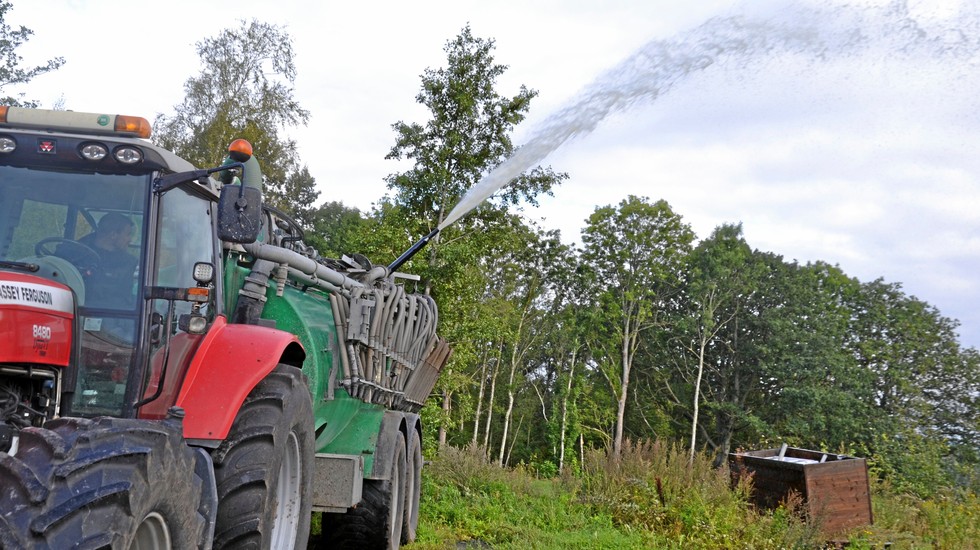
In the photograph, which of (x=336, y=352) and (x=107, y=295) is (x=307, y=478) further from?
(x=107, y=295)

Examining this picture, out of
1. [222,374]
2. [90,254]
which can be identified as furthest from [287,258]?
[90,254]

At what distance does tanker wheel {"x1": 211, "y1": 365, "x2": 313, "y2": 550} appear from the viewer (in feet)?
14.1

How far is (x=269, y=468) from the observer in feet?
14.7

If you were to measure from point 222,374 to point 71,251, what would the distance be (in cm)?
99

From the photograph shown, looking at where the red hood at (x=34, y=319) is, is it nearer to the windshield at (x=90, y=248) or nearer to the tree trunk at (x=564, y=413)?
the windshield at (x=90, y=248)

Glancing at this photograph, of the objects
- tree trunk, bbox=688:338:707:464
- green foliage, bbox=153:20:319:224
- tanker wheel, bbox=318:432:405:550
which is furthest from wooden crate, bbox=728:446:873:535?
tree trunk, bbox=688:338:707:464

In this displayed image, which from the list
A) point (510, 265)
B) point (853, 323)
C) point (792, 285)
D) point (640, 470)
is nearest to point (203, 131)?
point (510, 265)

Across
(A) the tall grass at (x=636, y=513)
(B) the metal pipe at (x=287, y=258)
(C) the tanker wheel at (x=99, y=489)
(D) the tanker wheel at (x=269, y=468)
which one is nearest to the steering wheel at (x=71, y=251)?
(C) the tanker wheel at (x=99, y=489)

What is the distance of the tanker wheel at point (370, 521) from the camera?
7.23 m

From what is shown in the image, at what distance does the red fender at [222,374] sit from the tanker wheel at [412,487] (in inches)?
146

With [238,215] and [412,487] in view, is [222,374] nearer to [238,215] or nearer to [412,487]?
[238,215]

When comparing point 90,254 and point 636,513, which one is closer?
point 90,254

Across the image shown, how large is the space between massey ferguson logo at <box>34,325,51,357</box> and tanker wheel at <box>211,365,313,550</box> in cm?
100

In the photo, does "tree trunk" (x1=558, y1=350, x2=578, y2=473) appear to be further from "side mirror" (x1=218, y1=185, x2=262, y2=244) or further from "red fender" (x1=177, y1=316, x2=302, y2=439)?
"side mirror" (x1=218, y1=185, x2=262, y2=244)
